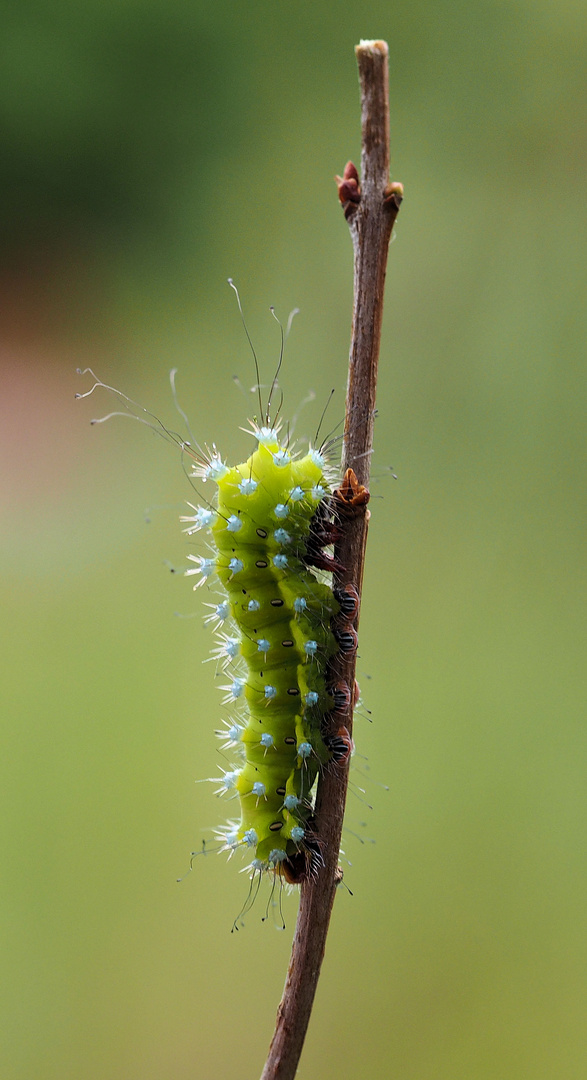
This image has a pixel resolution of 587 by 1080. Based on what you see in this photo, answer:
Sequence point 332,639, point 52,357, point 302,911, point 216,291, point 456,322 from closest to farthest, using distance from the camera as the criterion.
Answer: point 302,911, point 332,639, point 456,322, point 52,357, point 216,291

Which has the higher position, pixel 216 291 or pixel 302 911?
pixel 216 291

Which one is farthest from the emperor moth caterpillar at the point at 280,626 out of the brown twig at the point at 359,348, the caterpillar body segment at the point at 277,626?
the brown twig at the point at 359,348

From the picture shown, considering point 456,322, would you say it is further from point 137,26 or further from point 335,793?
point 335,793

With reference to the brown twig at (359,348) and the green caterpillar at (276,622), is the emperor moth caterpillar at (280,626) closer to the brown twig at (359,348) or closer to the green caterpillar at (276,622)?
the green caterpillar at (276,622)

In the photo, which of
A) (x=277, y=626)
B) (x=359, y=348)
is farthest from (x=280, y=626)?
(x=359, y=348)

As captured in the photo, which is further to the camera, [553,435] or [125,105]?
[125,105]

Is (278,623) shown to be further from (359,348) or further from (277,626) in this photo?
(359,348)

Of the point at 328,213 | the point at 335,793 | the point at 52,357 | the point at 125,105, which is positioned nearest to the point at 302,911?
the point at 335,793

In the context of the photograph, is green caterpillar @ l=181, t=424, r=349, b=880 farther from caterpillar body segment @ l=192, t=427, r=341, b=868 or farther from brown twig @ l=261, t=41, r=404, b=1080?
brown twig @ l=261, t=41, r=404, b=1080

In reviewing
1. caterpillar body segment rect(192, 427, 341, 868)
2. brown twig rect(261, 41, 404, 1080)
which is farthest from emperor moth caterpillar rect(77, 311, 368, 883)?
brown twig rect(261, 41, 404, 1080)

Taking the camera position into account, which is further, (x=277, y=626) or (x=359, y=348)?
(x=277, y=626)
